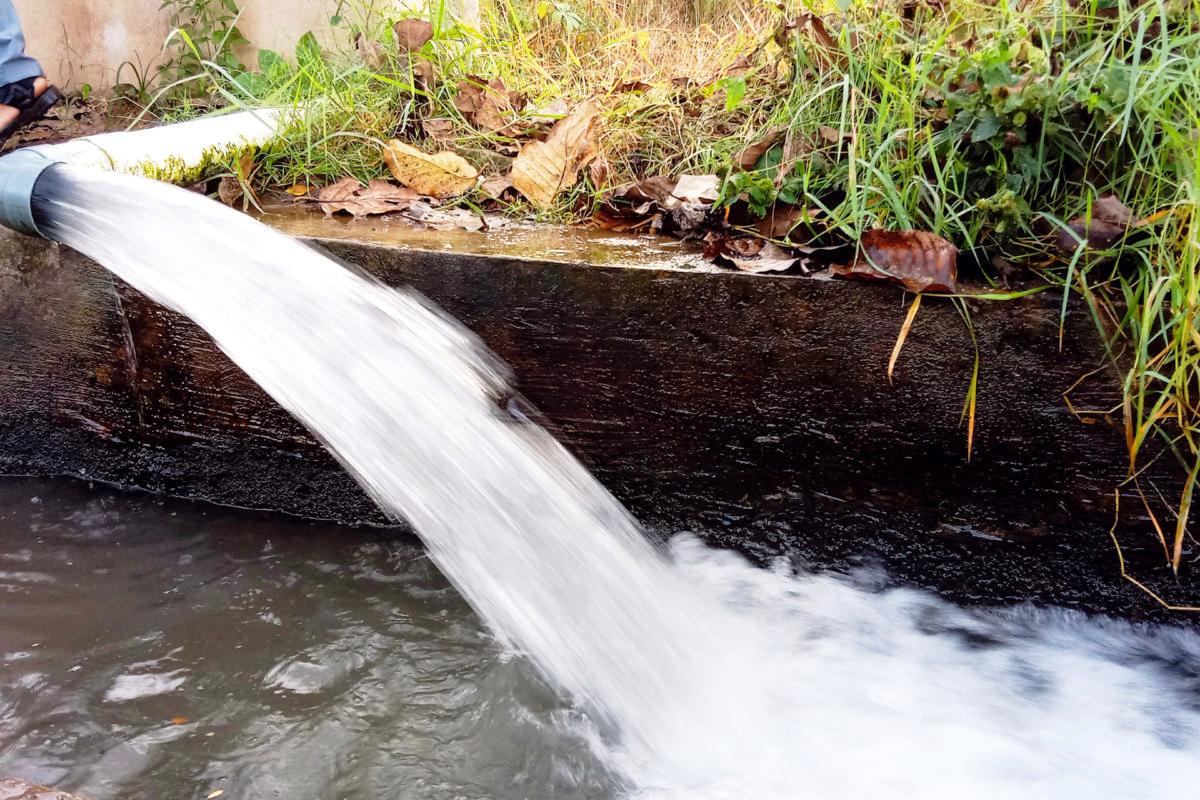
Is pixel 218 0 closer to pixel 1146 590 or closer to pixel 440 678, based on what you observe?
pixel 440 678

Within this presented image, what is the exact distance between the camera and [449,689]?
66.0 inches

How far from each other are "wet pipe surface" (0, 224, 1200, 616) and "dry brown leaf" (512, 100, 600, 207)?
0.62m

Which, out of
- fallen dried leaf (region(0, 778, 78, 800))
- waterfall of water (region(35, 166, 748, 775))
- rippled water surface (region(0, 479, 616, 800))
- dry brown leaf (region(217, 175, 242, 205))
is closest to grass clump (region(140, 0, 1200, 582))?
dry brown leaf (region(217, 175, 242, 205))

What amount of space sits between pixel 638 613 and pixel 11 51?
3016 millimetres

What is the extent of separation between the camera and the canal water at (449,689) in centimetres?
149

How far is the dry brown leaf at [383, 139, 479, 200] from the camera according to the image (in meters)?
2.52

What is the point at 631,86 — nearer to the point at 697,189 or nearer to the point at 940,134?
the point at 697,189

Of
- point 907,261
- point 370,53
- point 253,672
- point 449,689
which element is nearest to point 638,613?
point 449,689

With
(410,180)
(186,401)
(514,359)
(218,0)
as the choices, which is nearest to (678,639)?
(514,359)

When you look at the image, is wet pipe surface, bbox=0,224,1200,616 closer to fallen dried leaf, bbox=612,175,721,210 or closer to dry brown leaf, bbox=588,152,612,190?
fallen dried leaf, bbox=612,175,721,210

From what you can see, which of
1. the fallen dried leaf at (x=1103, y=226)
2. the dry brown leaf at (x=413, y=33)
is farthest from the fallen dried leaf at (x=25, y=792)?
the dry brown leaf at (x=413, y=33)

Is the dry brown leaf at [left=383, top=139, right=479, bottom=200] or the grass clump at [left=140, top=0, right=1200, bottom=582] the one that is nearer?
the grass clump at [left=140, top=0, right=1200, bottom=582]

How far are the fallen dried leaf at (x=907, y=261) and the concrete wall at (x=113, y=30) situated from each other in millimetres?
2808

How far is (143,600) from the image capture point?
6.22ft
